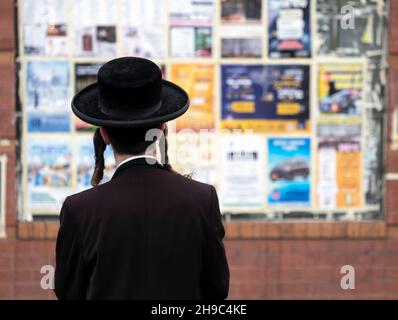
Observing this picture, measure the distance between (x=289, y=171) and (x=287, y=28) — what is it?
1.12m

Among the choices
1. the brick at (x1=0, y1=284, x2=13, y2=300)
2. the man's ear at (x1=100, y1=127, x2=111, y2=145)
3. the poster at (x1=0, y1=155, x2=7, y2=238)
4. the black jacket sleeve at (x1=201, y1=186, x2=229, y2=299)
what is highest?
the man's ear at (x1=100, y1=127, x2=111, y2=145)

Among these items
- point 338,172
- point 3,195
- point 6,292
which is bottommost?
point 6,292

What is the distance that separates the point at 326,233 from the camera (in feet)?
20.8

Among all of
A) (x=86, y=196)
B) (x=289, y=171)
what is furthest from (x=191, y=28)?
(x=86, y=196)

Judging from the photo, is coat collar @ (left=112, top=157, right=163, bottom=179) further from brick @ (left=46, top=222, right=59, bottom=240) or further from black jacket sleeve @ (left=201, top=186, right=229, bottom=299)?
brick @ (left=46, top=222, right=59, bottom=240)

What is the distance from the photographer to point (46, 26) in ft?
20.5

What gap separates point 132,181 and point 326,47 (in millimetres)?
3877

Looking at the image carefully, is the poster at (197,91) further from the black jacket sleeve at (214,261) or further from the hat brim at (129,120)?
the black jacket sleeve at (214,261)

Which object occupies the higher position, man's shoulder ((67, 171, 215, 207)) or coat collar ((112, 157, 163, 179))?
coat collar ((112, 157, 163, 179))

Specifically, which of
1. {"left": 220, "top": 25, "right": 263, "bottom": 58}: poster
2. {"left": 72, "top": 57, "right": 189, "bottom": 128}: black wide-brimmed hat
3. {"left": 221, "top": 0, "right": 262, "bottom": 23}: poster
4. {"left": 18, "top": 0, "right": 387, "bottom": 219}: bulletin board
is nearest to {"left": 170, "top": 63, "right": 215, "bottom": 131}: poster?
{"left": 18, "top": 0, "right": 387, "bottom": 219}: bulletin board

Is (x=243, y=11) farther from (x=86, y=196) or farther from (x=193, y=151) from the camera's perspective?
(x=86, y=196)

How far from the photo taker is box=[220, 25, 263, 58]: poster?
6.28m

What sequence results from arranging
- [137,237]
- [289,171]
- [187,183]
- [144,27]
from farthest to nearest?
1. [289,171]
2. [144,27]
3. [187,183]
4. [137,237]

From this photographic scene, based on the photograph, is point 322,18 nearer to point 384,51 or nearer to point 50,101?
point 384,51
